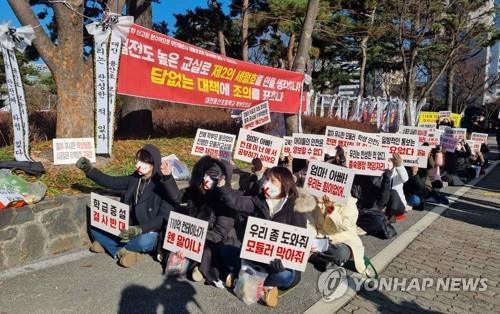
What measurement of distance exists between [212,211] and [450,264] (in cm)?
290

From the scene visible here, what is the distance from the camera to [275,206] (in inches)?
162

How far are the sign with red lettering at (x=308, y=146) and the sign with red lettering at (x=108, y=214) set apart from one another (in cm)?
349

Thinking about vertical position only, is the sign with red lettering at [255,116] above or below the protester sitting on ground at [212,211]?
above

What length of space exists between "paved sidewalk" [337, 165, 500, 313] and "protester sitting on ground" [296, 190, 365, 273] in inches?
16.8

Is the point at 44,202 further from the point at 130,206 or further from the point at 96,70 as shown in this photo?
the point at 96,70

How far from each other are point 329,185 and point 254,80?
5134mm

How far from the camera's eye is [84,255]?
4.91 m

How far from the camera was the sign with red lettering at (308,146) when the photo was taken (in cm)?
713

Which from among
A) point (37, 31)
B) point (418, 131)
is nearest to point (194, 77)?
point (37, 31)

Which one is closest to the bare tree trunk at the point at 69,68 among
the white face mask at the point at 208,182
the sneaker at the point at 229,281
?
the white face mask at the point at 208,182

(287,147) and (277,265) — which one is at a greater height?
(287,147)

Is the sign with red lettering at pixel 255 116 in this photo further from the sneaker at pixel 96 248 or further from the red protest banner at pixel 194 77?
the sneaker at pixel 96 248

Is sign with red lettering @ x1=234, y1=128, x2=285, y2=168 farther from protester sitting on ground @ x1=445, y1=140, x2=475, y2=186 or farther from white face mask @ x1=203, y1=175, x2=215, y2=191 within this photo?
protester sitting on ground @ x1=445, y1=140, x2=475, y2=186

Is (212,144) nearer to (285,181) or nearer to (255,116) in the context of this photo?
(255,116)
